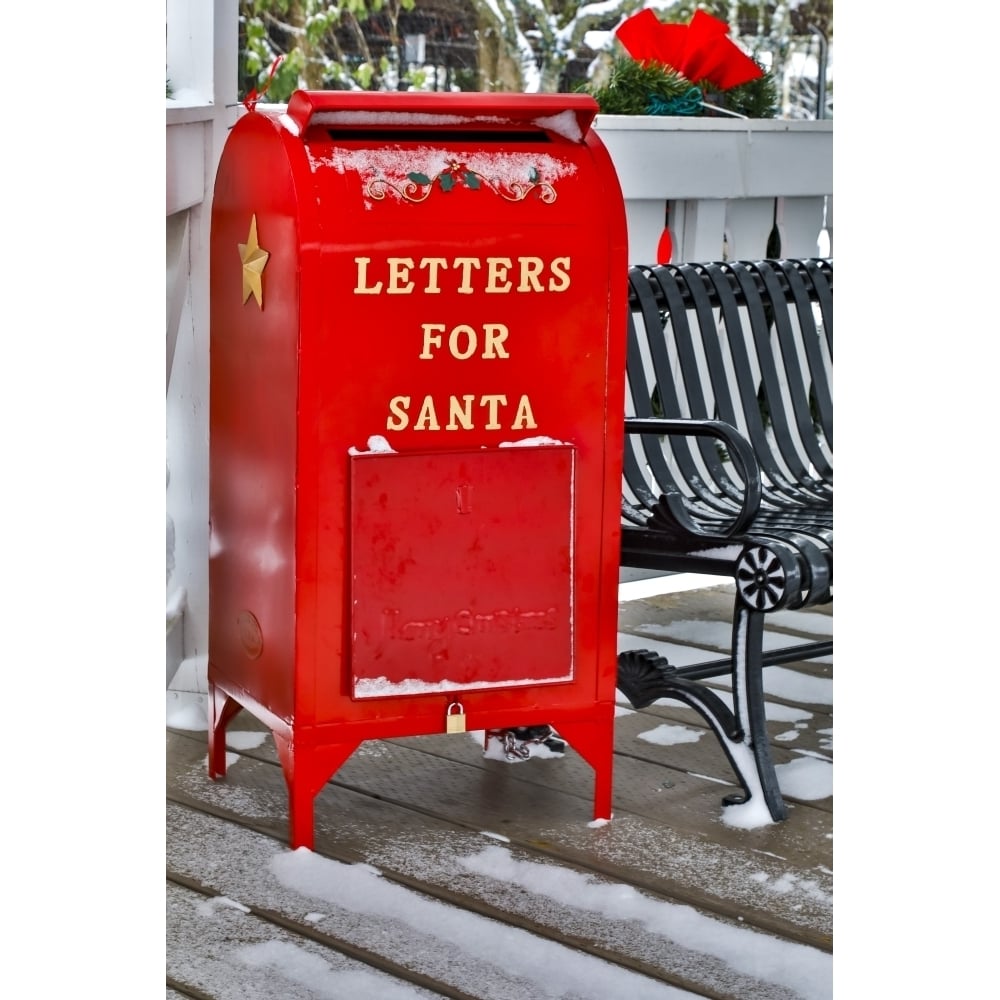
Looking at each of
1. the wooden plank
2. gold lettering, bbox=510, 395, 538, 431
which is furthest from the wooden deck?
gold lettering, bbox=510, 395, 538, 431

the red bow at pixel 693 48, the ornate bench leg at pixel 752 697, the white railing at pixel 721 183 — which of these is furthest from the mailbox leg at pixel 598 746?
the red bow at pixel 693 48

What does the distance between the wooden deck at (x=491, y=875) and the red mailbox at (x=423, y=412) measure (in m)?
0.16

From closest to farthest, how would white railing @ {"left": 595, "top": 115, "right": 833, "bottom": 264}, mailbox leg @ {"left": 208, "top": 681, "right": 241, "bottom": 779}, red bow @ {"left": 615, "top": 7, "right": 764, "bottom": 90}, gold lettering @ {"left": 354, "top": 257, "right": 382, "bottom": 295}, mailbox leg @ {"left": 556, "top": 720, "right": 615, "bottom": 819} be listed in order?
gold lettering @ {"left": 354, "top": 257, "right": 382, "bottom": 295} → mailbox leg @ {"left": 556, "top": 720, "right": 615, "bottom": 819} → mailbox leg @ {"left": 208, "top": 681, "right": 241, "bottom": 779} → white railing @ {"left": 595, "top": 115, "right": 833, "bottom": 264} → red bow @ {"left": 615, "top": 7, "right": 764, "bottom": 90}

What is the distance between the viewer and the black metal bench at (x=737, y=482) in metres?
2.57

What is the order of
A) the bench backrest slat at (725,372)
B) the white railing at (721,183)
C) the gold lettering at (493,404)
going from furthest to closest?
1. the white railing at (721,183)
2. the bench backrest slat at (725,372)
3. the gold lettering at (493,404)

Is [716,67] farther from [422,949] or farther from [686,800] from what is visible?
[422,949]

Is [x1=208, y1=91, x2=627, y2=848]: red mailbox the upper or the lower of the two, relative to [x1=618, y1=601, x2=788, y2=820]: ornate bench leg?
upper

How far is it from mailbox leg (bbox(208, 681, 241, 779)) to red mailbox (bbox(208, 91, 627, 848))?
0.19 metres

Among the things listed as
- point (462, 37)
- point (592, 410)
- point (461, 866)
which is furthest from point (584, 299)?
point (462, 37)

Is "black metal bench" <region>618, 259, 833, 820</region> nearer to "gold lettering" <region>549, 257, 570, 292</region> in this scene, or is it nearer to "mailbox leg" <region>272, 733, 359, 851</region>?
"gold lettering" <region>549, 257, 570, 292</region>

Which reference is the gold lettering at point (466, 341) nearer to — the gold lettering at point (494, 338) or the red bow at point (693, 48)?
the gold lettering at point (494, 338)

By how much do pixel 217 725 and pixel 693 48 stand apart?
2248 mm

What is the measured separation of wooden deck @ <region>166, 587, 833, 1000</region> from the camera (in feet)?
6.48

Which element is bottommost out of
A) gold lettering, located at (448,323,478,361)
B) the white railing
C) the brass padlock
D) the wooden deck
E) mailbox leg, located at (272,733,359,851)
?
the wooden deck
